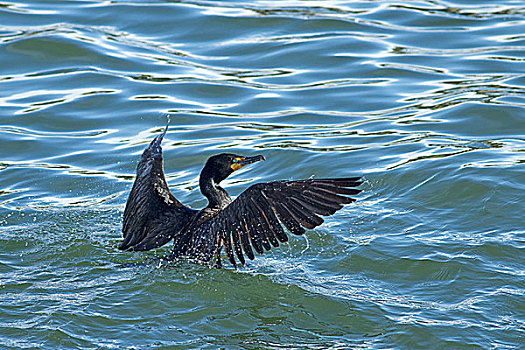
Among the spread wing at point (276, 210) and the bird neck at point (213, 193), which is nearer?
the spread wing at point (276, 210)

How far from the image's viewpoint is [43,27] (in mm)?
14953

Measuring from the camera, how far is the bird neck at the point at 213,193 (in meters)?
7.44

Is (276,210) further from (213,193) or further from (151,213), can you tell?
(151,213)

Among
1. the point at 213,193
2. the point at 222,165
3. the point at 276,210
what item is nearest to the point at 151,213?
the point at 213,193

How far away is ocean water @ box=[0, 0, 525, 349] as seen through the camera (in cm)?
628

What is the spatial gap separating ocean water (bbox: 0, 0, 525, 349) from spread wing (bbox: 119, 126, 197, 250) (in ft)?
0.77

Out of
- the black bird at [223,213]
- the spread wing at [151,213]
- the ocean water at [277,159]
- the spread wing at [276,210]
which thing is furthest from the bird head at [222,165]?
the ocean water at [277,159]

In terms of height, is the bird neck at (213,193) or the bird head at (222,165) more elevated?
the bird head at (222,165)

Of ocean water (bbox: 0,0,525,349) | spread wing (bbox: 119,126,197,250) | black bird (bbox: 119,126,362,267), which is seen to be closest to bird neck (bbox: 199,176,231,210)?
black bird (bbox: 119,126,362,267)

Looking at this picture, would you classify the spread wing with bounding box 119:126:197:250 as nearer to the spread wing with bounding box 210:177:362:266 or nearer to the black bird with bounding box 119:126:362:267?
the black bird with bounding box 119:126:362:267

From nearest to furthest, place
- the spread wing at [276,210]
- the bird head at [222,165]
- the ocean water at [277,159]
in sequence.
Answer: the ocean water at [277,159]
the spread wing at [276,210]
the bird head at [222,165]

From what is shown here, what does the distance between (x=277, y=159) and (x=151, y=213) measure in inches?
→ 105

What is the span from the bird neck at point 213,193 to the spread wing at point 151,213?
21 cm

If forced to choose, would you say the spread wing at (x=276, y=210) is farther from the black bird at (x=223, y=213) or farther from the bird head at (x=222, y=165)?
the bird head at (x=222, y=165)
